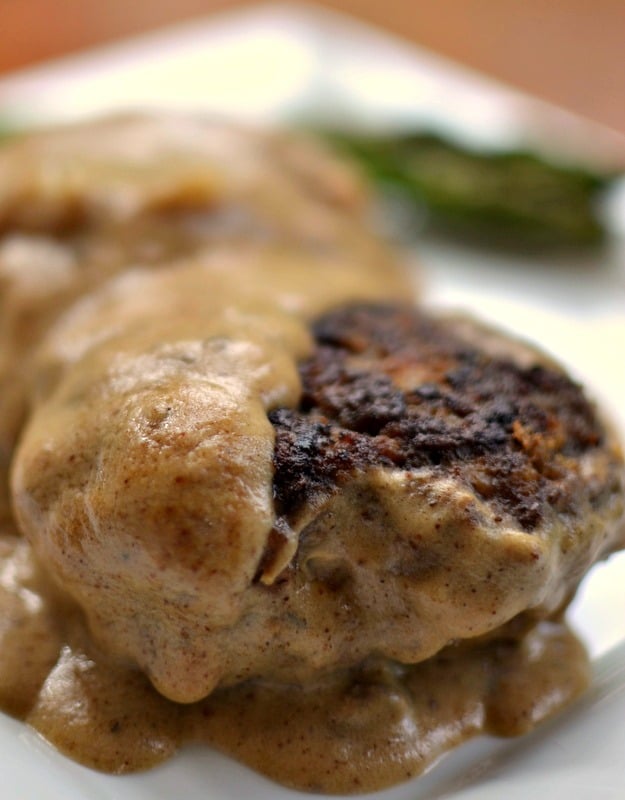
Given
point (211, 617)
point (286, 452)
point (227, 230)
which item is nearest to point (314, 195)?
point (227, 230)

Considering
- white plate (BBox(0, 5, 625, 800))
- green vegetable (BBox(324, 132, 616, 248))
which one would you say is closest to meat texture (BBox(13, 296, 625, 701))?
white plate (BBox(0, 5, 625, 800))

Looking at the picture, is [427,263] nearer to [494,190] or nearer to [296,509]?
[494,190]

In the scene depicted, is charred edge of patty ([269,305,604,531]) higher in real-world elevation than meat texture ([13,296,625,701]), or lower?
higher

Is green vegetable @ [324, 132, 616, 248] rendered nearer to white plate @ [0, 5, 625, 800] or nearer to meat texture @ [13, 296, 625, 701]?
white plate @ [0, 5, 625, 800]

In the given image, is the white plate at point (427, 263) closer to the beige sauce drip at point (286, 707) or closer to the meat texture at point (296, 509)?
the beige sauce drip at point (286, 707)

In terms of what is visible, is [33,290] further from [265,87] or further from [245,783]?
[265,87]
